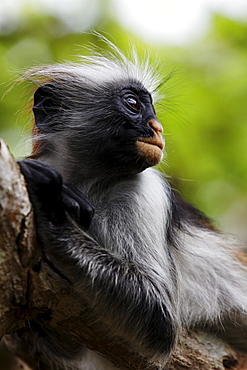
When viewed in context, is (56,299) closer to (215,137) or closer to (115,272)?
(115,272)

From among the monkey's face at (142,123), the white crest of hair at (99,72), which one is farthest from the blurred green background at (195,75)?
the monkey's face at (142,123)

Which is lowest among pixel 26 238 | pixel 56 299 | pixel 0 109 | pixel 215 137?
pixel 0 109

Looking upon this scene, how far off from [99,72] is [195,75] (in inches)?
146

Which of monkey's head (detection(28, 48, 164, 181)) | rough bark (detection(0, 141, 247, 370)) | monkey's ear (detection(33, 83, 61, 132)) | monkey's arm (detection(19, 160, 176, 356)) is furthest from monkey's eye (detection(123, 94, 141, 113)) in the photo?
rough bark (detection(0, 141, 247, 370))

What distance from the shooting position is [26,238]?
10.8 ft

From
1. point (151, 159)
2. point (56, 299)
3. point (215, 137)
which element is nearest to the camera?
point (56, 299)

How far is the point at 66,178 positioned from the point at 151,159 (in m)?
0.76

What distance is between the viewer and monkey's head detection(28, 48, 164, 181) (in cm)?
441

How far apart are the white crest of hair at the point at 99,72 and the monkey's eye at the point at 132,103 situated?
0.34 m

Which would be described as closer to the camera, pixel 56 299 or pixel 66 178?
pixel 56 299

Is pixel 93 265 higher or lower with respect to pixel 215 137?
higher

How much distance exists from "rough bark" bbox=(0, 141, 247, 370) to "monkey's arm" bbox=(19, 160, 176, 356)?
86 mm

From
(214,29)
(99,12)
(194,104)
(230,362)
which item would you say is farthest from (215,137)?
(230,362)

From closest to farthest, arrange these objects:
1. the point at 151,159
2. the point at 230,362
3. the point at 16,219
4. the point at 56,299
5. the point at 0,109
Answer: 1. the point at 16,219
2. the point at 56,299
3. the point at 151,159
4. the point at 230,362
5. the point at 0,109
